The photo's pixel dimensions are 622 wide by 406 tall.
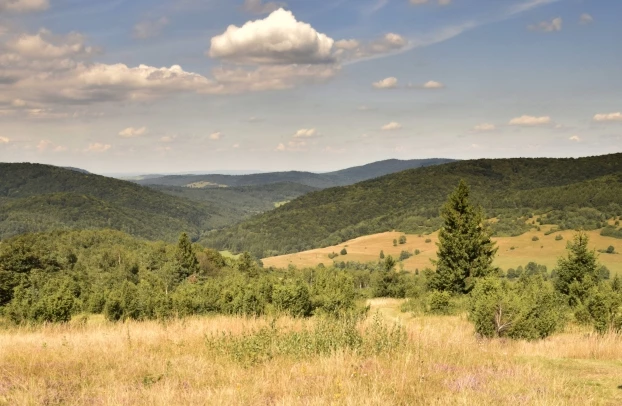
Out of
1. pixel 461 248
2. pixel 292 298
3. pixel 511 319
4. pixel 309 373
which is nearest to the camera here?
pixel 309 373

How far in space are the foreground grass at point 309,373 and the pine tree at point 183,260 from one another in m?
79.7

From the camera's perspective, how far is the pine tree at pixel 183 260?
8800 centimetres

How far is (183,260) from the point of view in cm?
8956

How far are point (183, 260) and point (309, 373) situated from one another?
86931 mm

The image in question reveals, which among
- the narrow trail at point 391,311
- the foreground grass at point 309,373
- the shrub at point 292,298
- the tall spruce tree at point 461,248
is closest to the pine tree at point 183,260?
the narrow trail at point 391,311

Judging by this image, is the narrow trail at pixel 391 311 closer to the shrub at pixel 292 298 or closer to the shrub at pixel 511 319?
the shrub at pixel 292 298

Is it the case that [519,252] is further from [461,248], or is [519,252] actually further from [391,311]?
[391,311]

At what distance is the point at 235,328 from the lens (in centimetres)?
1244

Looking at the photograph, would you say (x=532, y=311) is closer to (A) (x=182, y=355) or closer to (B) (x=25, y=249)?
(A) (x=182, y=355)

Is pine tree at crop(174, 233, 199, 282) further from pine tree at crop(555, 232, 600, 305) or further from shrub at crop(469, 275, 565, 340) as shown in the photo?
shrub at crop(469, 275, 565, 340)

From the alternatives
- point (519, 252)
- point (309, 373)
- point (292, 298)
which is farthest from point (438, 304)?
point (519, 252)

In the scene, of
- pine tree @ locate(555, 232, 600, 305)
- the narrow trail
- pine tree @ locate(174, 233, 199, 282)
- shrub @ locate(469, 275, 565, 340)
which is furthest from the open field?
shrub @ locate(469, 275, 565, 340)

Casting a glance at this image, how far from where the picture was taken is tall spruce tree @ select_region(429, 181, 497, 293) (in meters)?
39.9

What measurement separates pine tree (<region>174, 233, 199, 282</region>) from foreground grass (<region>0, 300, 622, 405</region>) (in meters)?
79.7
